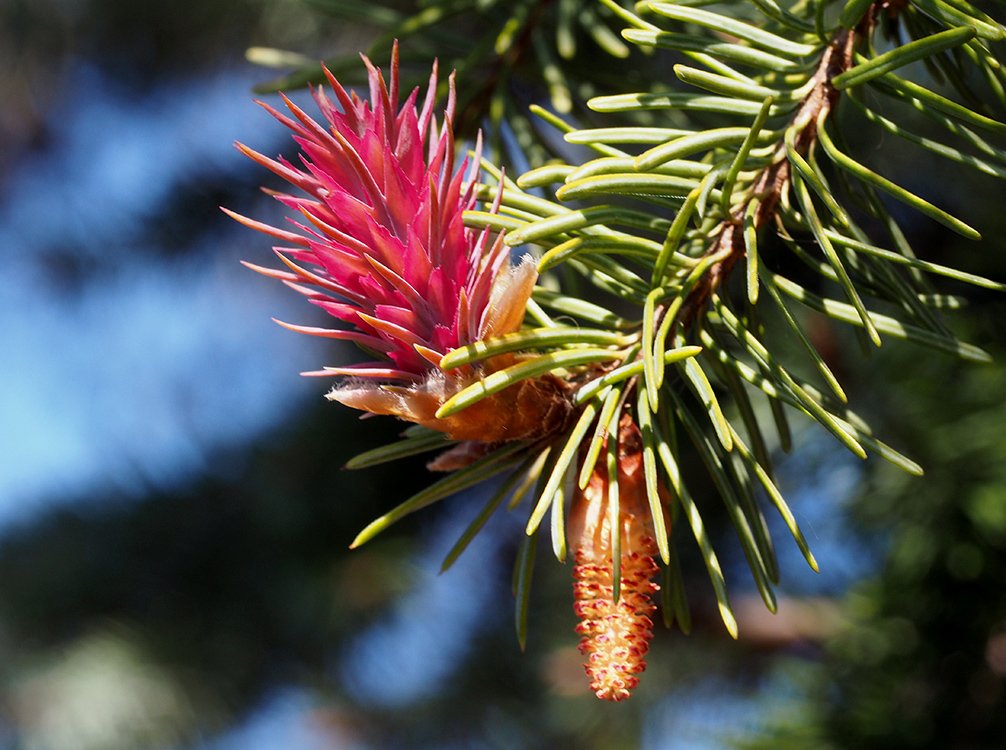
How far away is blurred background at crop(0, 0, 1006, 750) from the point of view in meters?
0.63

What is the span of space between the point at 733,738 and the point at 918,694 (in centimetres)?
12

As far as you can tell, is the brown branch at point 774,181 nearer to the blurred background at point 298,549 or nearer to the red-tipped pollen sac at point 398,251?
the red-tipped pollen sac at point 398,251

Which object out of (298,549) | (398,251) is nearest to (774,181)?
(398,251)

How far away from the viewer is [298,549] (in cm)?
93

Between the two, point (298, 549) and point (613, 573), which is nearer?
point (613, 573)

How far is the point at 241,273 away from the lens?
1.38m

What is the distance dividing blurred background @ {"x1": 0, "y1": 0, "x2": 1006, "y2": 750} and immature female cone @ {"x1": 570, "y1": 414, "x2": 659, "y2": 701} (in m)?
0.40

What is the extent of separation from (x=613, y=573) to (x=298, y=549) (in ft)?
2.34

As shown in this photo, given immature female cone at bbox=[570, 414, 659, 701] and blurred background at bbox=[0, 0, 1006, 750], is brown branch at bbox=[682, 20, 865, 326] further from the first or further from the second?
blurred background at bbox=[0, 0, 1006, 750]

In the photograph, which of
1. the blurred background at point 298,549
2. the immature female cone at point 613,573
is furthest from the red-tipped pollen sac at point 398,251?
the blurred background at point 298,549

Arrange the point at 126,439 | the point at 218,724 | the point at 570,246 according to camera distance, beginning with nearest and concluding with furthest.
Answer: the point at 570,246 → the point at 218,724 → the point at 126,439

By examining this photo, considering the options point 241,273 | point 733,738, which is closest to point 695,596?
point 733,738

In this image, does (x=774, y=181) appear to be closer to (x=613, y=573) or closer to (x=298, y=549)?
(x=613, y=573)

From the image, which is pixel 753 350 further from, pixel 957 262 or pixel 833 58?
pixel 957 262
